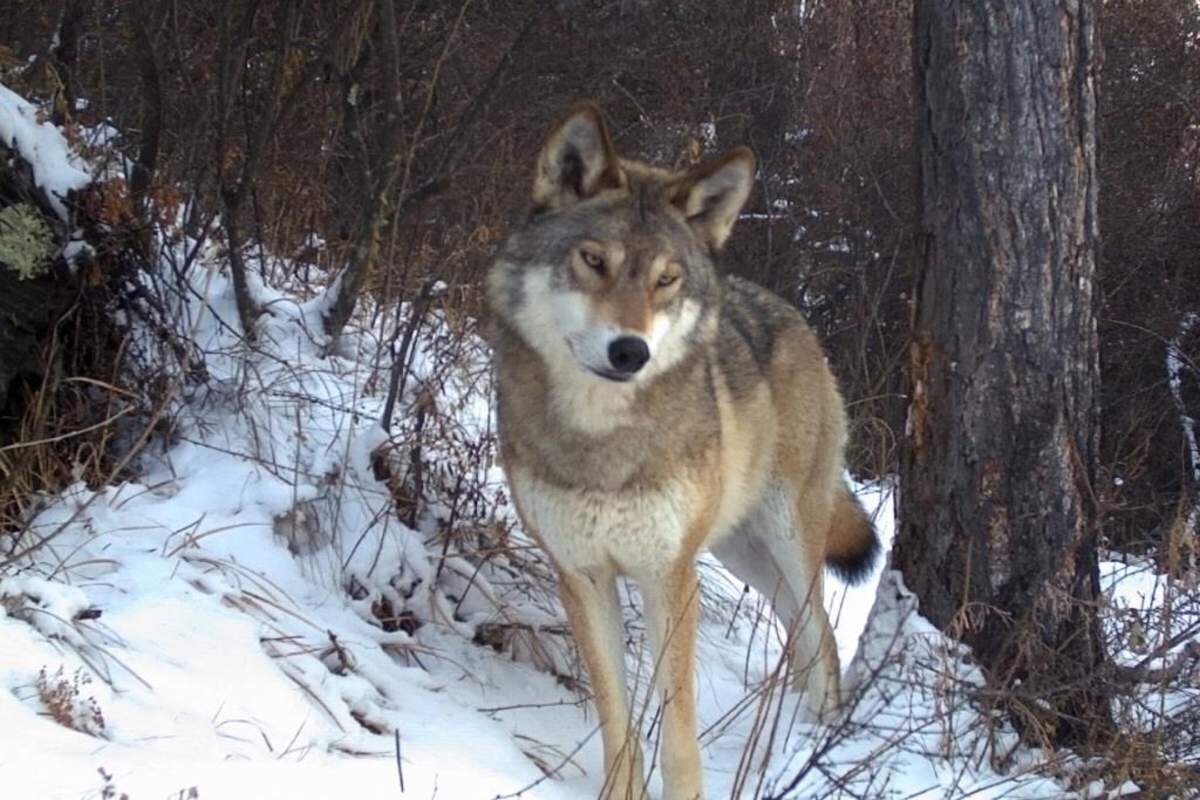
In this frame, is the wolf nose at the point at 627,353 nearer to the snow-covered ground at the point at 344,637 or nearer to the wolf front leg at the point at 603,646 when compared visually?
the wolf front leg at the point at 603,646

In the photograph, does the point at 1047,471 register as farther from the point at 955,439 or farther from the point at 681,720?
the point at 681,720

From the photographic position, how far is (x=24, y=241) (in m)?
4.51

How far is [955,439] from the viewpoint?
13.8ft

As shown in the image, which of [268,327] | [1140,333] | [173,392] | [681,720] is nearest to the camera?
[681,720]

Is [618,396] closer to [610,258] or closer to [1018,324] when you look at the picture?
[610,258]

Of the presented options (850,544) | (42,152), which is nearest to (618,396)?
(850,544)

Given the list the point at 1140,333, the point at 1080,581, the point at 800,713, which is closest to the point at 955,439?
the point at 1080,581

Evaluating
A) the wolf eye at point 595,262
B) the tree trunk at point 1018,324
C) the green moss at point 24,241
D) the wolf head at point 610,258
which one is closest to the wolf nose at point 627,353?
the wolf head at point 610,258

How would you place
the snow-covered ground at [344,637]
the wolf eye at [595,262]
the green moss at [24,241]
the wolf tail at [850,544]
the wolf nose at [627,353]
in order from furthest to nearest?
1. the wolf tail at [850,544]
2. the green moss at [24,241]
3. the wolf eye at [595,262]
4. the wolf nose at [627,353]
5. the snow-covered ground at [344,637]

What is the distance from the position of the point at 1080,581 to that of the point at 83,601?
282cm

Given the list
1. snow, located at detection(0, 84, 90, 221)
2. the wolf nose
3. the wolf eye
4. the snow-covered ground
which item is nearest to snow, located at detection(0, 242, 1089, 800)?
the snow-covered ground

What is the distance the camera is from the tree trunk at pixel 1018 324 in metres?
4.05

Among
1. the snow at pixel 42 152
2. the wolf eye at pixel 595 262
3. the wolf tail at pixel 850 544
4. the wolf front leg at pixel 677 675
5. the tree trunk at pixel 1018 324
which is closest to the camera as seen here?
the wolf eye at pixel 595 262

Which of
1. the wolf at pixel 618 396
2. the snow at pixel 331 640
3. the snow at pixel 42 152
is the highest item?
the snow at pixel 42 152
